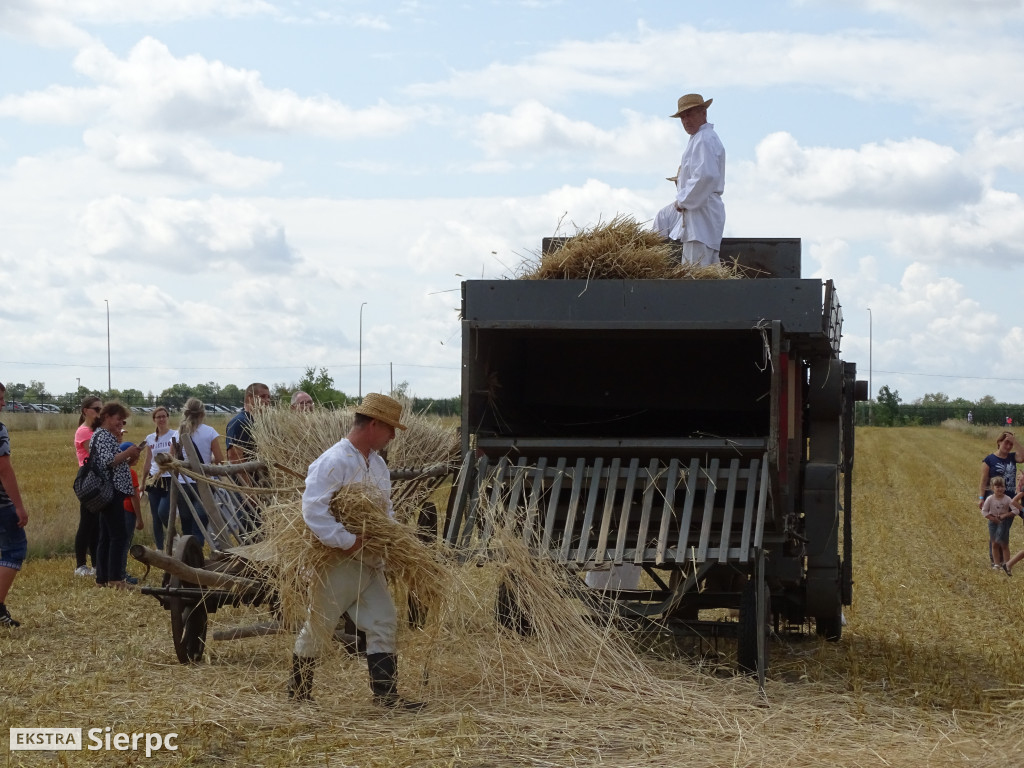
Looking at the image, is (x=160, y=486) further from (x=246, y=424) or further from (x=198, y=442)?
(x=246, y=424)

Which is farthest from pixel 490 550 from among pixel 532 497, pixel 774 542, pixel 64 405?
pixel 64 405

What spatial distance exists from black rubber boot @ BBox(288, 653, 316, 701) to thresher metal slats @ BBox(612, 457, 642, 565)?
5.30 feet

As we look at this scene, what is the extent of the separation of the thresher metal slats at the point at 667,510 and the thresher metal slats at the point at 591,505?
1.20 ft

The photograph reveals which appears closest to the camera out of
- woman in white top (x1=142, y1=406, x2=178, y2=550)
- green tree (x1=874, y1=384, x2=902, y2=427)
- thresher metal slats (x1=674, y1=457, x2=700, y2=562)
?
thresher metal slats (x1=674, y1=457, x2=700, y2=562)

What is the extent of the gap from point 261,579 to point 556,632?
5.71 feet

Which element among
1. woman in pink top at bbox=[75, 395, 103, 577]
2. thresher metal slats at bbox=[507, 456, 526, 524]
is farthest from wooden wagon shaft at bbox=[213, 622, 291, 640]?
woman in pink top at bbox=[75, 395, 103, 577]

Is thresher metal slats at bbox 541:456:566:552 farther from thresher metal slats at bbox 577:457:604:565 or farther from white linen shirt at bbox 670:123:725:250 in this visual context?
white linen shirt at bbox 670:123:725:250

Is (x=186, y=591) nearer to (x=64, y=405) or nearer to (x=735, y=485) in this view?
(x=735, y=485)

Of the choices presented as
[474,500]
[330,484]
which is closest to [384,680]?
[330,484]

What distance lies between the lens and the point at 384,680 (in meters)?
5.97

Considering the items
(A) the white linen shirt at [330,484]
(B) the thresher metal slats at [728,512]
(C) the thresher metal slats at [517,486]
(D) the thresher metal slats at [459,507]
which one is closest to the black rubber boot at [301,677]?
(A) the white linen shirt at [330,484]

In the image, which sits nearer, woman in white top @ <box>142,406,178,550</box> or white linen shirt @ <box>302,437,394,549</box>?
white linen shirt @ <box>302,437,394,549</box>

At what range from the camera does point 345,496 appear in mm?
5918

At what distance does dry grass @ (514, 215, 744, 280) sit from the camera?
7207 mm
